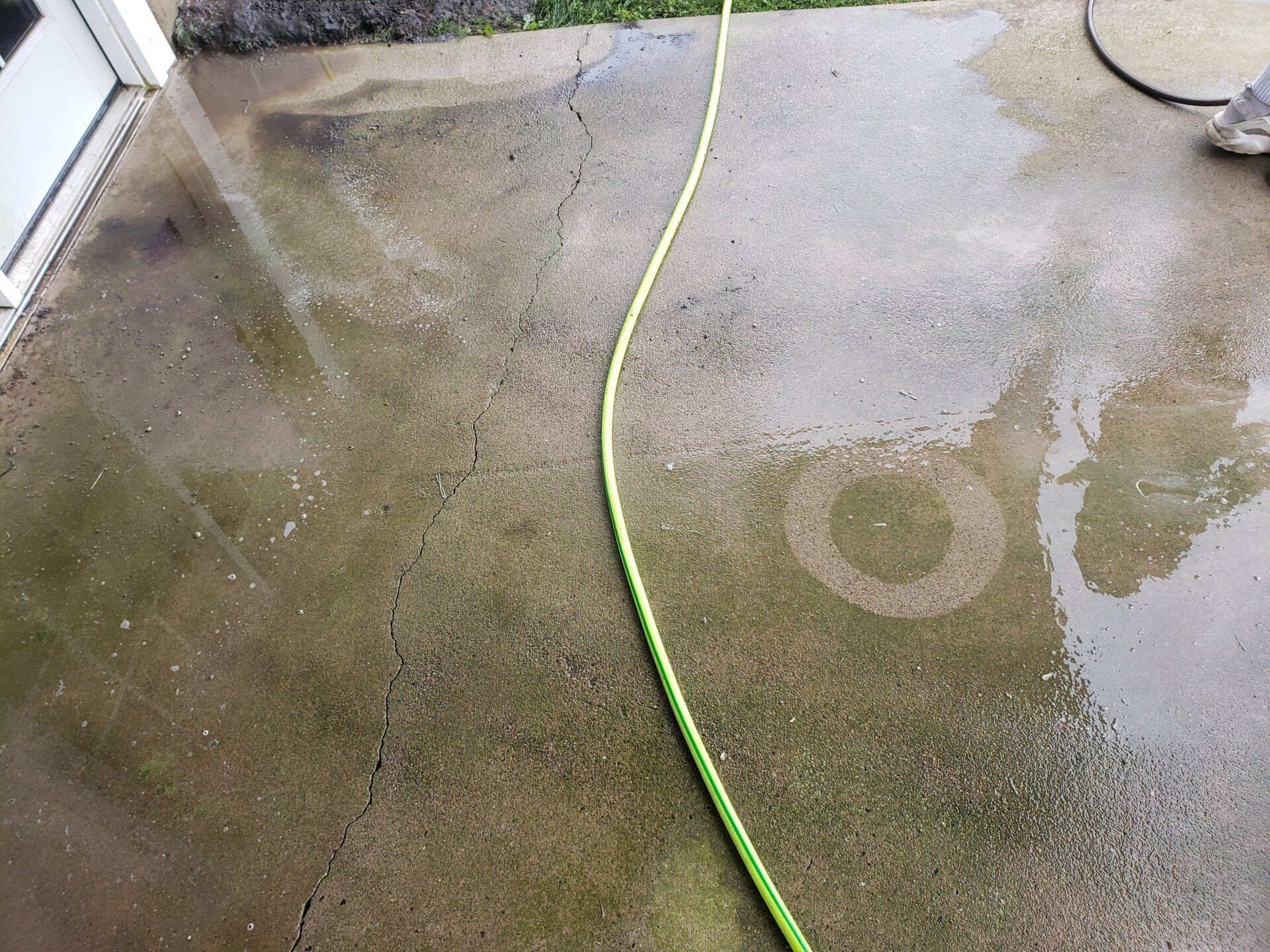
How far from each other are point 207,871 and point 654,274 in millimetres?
2514

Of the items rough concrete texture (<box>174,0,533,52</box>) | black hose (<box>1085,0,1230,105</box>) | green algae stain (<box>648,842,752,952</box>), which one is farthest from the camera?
rough concrete texture (<box>174,0,533,52</box>)

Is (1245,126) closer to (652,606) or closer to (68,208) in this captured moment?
(652,606)

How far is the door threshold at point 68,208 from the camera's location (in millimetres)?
3145

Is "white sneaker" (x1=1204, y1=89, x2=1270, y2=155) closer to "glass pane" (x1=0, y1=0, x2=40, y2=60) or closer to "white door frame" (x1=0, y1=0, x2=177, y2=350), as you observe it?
"white door frame" (x1=0, y1=0, x2=177, y2=350)

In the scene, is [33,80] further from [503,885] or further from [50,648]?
[503,885]

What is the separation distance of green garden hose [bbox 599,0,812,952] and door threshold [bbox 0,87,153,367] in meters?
2.43

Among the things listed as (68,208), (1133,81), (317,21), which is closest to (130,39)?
(317,21)

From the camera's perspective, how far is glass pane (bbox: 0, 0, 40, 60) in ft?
10.6

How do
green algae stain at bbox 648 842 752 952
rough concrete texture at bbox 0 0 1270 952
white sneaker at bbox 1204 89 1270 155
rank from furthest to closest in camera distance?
1. white sneaker at bbox 1204 89 1270 155
2. rough concrete texture at bbox 0 0 1270 952
3. green algae stain at bbox 648 842 752 952

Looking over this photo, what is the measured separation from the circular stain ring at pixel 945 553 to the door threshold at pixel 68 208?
316 centimetres

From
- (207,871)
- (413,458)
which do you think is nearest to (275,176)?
(413,458)

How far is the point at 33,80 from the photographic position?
3.39 metres

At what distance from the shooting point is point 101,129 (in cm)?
378

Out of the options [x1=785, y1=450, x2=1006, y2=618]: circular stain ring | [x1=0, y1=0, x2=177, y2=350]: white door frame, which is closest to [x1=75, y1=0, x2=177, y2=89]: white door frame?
[x1=0, y1=0, x2=177, y2=350]: white door frame
